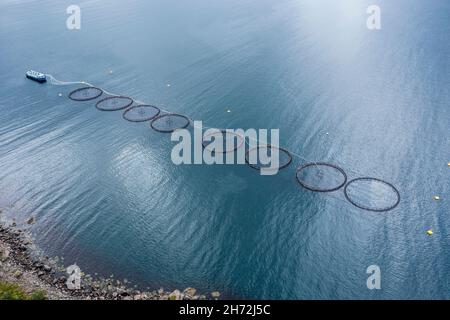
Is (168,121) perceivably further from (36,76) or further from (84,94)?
(36,76)

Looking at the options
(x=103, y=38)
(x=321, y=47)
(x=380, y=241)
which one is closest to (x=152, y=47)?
(x=103, y=38)

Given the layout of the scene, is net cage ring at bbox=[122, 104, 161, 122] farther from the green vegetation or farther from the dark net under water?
the green vegetation

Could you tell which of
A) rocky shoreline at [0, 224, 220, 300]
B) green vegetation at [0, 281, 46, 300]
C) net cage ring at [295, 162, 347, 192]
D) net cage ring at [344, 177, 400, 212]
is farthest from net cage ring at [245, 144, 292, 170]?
green vegetation at [0, 281, 46, 300]

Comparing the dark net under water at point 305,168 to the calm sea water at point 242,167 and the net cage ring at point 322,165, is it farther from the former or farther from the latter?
the calm sea water at point 242,167

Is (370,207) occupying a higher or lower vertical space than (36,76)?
lower

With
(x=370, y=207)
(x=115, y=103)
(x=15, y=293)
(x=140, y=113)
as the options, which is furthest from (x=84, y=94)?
(x=370, y=207)

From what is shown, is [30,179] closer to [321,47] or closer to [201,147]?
[201,147]
